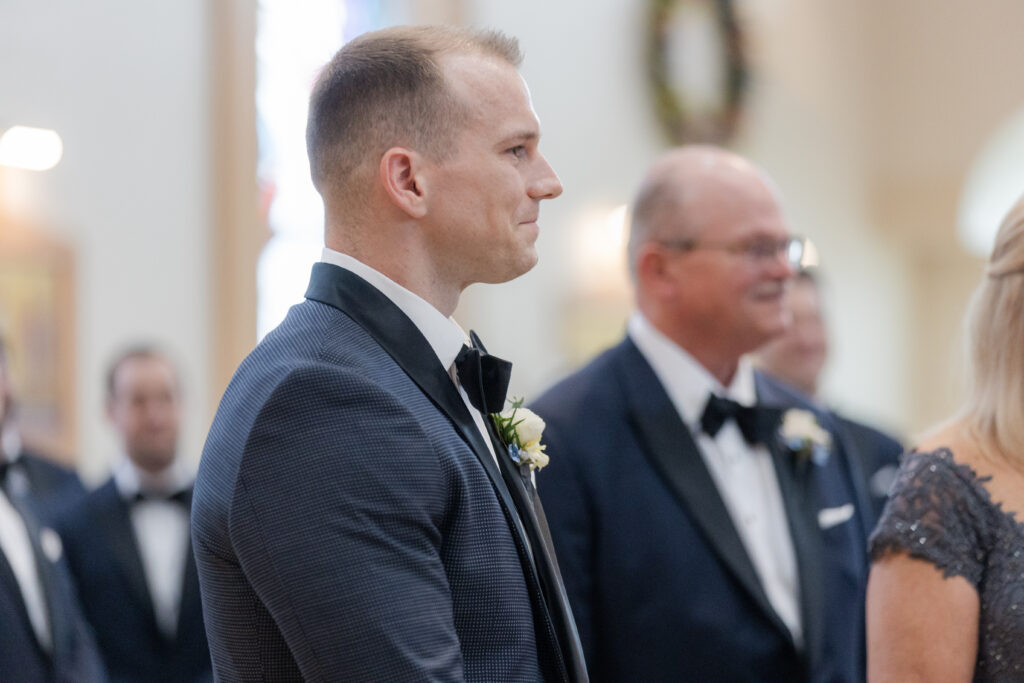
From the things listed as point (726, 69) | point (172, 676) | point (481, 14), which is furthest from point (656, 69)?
A: point (172, 676)

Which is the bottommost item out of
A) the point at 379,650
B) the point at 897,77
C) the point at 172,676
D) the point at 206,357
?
the point at 172,676

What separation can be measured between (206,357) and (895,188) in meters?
7.43

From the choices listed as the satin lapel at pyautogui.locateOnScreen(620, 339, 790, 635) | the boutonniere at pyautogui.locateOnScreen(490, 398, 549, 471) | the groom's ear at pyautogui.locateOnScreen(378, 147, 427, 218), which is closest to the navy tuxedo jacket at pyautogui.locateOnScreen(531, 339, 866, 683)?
the satin lapel at pyautogui.locateOnScreen(620, 339, 790, 635)

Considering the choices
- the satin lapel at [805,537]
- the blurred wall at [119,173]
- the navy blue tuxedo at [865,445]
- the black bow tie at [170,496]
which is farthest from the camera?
the blurred wall at [119,173]

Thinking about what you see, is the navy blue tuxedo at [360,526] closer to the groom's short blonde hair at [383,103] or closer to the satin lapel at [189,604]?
the groom's short blonde hair at [383,103]

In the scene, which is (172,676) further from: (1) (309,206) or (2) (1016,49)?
(2) (1016,49)

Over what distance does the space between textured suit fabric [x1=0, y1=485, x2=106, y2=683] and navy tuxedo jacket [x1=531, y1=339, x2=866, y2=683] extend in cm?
110

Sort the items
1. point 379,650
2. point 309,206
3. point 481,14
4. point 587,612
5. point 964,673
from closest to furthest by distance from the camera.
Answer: point 379,650 → point 964,673 → point 587,612 → point 309,206 → point 481,14

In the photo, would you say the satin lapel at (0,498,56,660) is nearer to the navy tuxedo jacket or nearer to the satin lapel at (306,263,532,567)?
the navy tuxedo jacket

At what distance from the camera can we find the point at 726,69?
9664mm

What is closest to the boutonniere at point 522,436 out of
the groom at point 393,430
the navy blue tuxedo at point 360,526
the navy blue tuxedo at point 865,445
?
the groom at point 393,430

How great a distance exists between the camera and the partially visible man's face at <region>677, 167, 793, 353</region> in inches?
118

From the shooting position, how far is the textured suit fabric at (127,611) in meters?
4.08

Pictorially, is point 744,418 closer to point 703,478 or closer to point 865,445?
point 703,478
